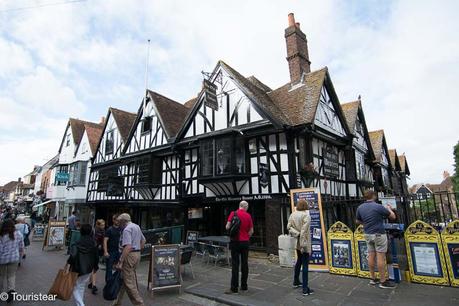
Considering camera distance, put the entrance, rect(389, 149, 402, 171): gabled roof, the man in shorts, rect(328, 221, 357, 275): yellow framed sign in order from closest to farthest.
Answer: the man in shorts, rect(328, 221, 357, 275): yellow framed sign, the entrance, rect(389, 149, 402, 171): gabled roof

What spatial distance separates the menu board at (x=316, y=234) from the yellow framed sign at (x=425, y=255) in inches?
77.0

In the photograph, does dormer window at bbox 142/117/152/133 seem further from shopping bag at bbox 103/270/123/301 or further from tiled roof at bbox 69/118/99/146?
tiled roof at bbox 69/118/99/146

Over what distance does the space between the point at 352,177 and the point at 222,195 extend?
6.95 meters

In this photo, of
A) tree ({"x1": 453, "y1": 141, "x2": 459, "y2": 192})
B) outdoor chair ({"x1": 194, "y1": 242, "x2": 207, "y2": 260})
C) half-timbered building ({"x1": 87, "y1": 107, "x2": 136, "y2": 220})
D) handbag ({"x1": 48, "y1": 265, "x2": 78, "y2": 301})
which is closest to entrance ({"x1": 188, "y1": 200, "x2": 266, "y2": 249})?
outdoor chair ({"x1": 194, "y1": 242, "x2": 207, "y2": 260})

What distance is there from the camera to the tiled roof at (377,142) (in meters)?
18.8

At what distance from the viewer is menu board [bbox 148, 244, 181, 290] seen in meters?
5.84

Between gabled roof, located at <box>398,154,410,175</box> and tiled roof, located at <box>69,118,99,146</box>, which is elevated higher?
tiled roof, located at <box>69,118,99,146</box>

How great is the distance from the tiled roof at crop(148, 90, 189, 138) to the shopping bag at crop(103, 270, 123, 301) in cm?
950

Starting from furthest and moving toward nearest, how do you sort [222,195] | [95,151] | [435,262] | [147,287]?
[95,151] → [222,195] → [147,287] → [435,262]

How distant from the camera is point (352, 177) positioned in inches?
527

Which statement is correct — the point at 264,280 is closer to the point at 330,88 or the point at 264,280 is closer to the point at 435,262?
the point at 435,262

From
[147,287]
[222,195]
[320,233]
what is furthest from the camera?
[222,195]

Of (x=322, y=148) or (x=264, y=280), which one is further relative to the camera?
(x=322, y=148)

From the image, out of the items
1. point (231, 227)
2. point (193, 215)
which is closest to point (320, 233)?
point (231, 227)
